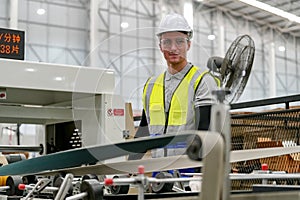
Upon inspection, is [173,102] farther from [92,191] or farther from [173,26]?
[92,191]

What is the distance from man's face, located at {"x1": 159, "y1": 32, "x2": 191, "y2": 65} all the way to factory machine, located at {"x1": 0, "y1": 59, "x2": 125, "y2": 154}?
461 millimetres

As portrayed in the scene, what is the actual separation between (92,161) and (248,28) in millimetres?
12292

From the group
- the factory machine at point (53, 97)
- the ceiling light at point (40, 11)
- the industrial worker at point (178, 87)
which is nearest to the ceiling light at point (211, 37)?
the ceiling light at point (40, 11)

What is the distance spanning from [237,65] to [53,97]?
3.15ft

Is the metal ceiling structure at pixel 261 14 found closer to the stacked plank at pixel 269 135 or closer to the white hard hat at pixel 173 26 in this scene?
the stacked plank at pixel 269 135

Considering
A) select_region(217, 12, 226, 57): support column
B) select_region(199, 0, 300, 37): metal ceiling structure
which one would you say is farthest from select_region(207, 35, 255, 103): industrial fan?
select_region(199, 0, 300, 37): metal ceiling structure

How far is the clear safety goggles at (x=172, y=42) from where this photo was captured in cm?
147

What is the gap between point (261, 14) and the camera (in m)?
12.9

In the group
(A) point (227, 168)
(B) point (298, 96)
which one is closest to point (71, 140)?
(B) point (298, 96)

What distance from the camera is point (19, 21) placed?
10016 millimetres

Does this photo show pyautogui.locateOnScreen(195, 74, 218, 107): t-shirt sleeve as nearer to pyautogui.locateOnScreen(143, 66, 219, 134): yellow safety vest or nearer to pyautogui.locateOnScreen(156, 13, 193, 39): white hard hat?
pyautogui.locateOnScreen(143, 66, 219, 134): yellow safety vest

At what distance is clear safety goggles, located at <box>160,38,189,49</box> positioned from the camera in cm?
147

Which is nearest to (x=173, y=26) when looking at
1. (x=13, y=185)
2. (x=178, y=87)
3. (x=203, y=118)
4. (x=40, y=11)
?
(x=178, y=87)

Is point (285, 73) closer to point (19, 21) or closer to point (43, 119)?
point (19, 21)
